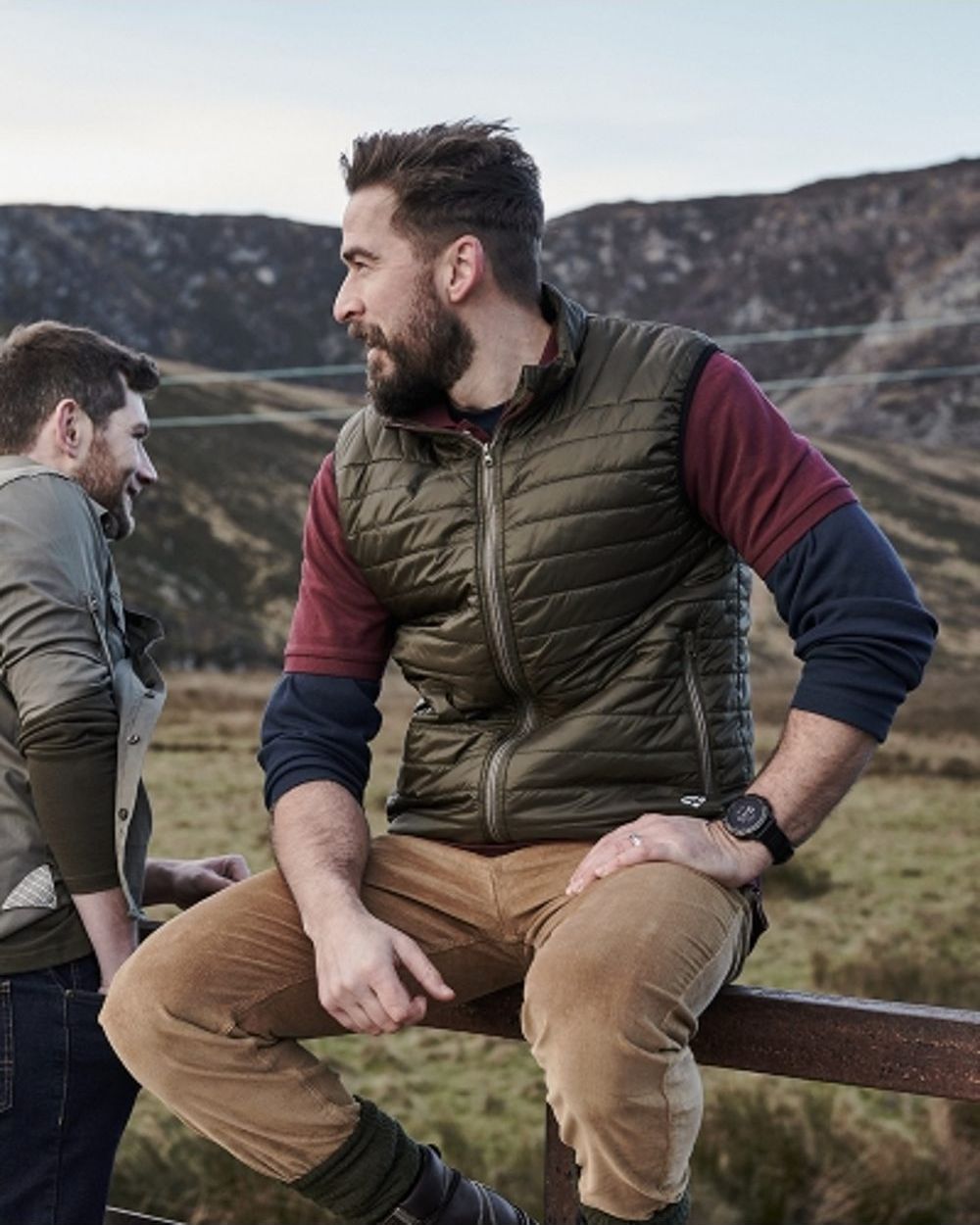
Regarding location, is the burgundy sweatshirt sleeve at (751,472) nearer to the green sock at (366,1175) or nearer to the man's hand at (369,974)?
the man's hand at (369,974)

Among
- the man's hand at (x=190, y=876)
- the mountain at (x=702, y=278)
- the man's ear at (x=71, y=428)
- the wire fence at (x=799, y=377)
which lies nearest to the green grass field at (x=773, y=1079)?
the man's hand at (x=190, y=876)

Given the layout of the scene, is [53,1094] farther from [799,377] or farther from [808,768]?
[799,377]

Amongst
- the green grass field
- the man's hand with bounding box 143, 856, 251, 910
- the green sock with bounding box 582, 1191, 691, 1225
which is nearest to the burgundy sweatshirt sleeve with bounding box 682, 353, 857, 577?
the green sock with bounding box 582, 1191, 691, 1225

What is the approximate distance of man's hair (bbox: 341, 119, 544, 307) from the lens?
225 cm

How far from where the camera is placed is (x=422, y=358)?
2250 mm

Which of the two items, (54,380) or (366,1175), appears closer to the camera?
(366,1175)

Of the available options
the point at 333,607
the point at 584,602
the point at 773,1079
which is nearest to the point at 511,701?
the point at 584,602

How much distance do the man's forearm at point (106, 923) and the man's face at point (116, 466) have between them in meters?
0.48

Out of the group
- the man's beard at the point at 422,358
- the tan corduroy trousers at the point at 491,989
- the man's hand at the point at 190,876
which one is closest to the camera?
the tan corduroy trousers at the point at 491,989

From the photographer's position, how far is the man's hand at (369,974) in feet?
6.50

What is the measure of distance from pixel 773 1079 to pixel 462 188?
9.58 metres

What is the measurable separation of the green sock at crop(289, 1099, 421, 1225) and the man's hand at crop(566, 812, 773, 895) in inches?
13.6

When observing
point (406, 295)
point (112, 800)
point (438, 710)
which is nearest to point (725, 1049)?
point (438, 710)

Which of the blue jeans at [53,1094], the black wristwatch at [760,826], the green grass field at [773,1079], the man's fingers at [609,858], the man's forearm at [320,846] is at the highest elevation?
the black wristwatch at [760,826]
